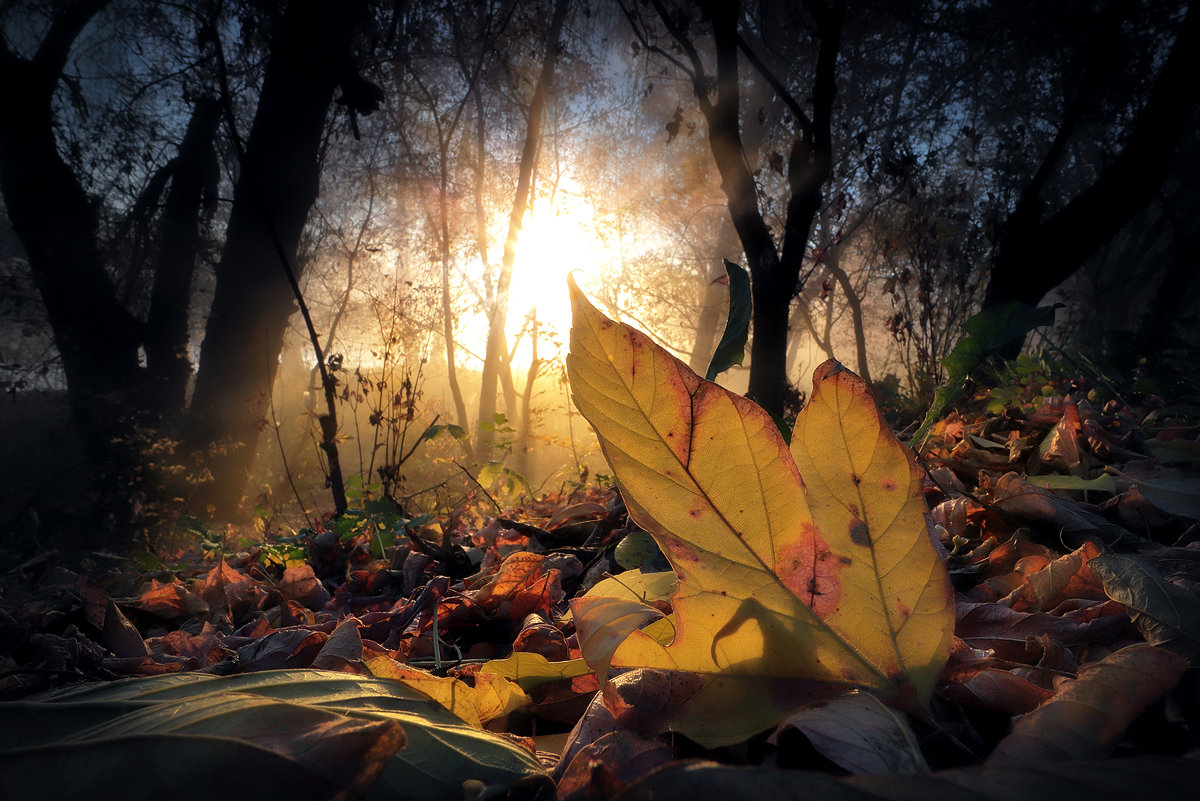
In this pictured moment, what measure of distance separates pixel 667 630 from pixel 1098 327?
16.8 metres

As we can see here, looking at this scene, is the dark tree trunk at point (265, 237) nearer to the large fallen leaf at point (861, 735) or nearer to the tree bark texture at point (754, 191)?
the tree bark texture at point (754, 191)

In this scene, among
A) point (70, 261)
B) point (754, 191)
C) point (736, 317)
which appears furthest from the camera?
point (70, 261)

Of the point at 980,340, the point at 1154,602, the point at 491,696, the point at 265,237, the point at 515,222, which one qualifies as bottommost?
the point at 491,696

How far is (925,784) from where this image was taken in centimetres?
28

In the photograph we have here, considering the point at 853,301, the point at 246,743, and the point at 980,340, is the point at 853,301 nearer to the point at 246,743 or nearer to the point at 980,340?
the point at 980,340

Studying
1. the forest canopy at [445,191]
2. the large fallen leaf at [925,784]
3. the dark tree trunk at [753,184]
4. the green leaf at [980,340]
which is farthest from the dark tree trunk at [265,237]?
the large fallen leaf at [925,784]

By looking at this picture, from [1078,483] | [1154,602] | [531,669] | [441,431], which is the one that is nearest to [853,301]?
[441,431]

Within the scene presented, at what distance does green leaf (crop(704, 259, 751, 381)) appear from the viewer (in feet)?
2.50

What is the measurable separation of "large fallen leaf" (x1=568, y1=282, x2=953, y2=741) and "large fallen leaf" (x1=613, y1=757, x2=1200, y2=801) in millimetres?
160

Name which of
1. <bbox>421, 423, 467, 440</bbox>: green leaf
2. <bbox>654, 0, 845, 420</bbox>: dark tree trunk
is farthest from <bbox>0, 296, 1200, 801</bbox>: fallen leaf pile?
<bbox>654, 0, 845, 420</bbox>: dark tree trunk

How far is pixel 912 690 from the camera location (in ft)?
1.48

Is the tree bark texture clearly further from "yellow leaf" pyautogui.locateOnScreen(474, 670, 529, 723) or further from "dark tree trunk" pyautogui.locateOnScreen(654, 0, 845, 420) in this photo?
"yellow leaf" pyautogui.locateOnScreen(474, 670, 529, 723)

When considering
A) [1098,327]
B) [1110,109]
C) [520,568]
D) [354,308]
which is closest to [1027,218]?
[520,568]

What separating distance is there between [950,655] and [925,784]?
33cm
